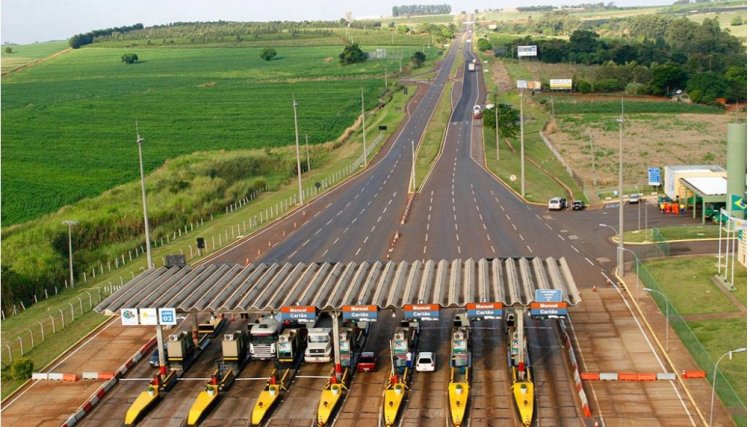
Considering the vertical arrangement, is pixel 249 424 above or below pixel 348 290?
below

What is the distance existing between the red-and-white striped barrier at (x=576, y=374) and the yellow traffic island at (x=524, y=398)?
2869mm

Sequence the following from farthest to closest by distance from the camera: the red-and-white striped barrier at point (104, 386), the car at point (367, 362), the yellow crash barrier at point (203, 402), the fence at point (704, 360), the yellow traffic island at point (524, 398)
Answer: the car at point (367, 362)
the red-and-white striped barrier at point (104, 386)
the yellow crash barrier at point (203, 402)
the yellow traffic island at point (524, 398)
the fence at point (704, 360)

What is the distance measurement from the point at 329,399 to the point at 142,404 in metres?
11.2

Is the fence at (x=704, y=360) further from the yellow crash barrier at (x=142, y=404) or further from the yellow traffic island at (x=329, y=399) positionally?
the yellow crash barrier at (x=142, y=404)

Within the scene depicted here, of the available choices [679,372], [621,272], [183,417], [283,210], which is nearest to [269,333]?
[183,417]

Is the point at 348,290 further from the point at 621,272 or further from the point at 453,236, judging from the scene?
the point at 453,236

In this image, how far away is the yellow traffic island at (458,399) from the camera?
150 feet

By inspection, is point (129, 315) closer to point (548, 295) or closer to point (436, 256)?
point (548, 295)

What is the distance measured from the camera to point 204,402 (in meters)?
49.0

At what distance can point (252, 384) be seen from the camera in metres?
52.9

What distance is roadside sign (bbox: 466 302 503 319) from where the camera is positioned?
165 ft

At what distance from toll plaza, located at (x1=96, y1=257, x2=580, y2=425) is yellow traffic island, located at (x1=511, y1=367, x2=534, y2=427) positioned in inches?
4.6

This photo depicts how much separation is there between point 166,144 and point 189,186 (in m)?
40.1

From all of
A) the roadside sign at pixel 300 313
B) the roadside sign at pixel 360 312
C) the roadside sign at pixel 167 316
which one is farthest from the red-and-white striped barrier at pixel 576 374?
the roadside sign at pixel 167 316
